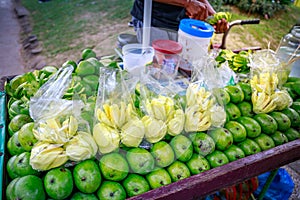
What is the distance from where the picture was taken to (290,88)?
1.93 m

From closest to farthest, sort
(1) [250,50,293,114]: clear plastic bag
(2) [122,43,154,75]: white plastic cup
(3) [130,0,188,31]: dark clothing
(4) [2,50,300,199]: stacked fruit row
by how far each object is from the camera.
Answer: (4) [2,50,300,199]: stacked fruit row, (1) [250,50,293,114]: clear plastic bag, (2) [122,43,154,75]: white plastic cup, (3) [130,0,188,31]: dark clothing

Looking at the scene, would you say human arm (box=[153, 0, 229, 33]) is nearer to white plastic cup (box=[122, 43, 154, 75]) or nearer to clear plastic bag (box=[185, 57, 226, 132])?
white plastic cup (box=[122, 43, 154, 75])

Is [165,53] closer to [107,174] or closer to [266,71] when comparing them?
[266,71]

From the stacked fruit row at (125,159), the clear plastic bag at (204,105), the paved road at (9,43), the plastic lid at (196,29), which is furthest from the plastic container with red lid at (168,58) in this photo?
the paved road at (9,43)

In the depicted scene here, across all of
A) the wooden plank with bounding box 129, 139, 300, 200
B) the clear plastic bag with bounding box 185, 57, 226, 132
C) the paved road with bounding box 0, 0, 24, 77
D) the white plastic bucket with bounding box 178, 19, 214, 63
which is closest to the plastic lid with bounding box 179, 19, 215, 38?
the white plastic bucket with bounding box 178, 19, 214, 63

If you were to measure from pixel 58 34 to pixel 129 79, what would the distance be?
5240mm

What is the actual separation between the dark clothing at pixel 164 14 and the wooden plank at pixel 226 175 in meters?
1.74

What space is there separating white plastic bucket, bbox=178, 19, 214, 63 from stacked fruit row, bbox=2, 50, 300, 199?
565mm

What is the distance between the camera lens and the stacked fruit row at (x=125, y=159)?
1.13 meters

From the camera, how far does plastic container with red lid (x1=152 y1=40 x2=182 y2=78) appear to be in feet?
6.33

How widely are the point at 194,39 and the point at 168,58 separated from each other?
0.83 feet

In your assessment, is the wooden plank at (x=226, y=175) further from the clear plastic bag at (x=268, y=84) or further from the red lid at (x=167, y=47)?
the red lid at (x=167, y=47)

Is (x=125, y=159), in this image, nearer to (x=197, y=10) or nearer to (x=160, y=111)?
(x=160, y=111)

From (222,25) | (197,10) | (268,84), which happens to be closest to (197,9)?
(197,10)
